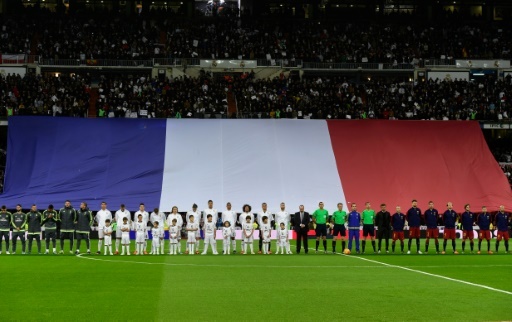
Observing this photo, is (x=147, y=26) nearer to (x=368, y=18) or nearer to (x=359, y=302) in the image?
(x=368, y=18)

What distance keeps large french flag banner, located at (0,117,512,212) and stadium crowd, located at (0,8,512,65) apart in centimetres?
1440

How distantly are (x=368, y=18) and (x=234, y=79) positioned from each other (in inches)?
735

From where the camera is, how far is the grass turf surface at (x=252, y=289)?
A: 1579 cm

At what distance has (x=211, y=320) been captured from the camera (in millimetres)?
14992

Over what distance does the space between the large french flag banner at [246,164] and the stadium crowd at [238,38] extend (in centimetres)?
1440

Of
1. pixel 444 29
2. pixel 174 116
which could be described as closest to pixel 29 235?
pixel 174 116

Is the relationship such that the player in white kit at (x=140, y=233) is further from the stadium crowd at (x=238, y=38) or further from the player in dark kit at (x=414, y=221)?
the stadium crowd at (x=238, y=38)

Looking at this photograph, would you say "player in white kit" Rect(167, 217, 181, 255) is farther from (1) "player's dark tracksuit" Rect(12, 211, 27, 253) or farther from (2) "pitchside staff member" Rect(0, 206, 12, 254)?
(2) "pitchside staff member" Rect(0, 206, 12, 254)

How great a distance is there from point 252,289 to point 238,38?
1817 inches

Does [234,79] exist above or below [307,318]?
above

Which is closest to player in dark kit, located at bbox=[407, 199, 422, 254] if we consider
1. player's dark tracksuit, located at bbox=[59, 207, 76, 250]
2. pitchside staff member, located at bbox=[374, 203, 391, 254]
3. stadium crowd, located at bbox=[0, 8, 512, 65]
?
pitchside staff member, located at bbox=[374, 203, 391, 254]

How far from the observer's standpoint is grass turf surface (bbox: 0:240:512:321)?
15.8m

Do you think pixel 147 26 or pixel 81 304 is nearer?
pixel 81 304

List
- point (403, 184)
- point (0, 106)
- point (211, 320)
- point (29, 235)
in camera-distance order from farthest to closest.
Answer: point (0, 106) < point (403, 184) < point (29, 235) < point (211, 320)
